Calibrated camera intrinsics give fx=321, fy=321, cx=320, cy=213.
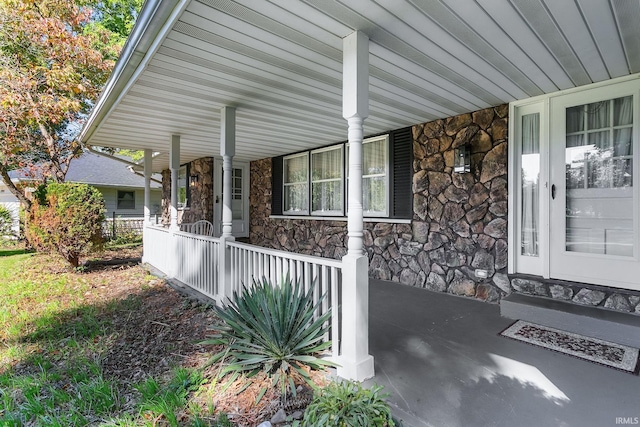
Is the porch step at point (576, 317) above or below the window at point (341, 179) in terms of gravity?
below

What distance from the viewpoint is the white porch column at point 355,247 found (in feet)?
7.16

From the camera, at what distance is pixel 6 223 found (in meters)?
11.0

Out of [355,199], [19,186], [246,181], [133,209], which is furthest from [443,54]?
[133,209]

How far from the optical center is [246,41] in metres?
2.38

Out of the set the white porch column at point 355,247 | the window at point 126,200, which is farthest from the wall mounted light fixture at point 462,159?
the window at point 126,200

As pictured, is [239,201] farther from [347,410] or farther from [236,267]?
[347,410]

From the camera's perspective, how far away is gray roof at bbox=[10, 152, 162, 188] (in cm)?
1415

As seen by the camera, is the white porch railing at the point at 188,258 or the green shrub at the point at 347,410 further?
the white porch railing at the point at 188,258

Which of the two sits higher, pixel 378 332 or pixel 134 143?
pixel 134 143

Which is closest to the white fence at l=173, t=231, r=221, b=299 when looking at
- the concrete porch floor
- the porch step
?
the concrete porch floor

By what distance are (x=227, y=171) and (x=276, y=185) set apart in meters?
3.57

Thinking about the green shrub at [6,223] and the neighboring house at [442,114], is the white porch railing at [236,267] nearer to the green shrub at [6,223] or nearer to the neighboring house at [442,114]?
the neighboring house at [442,114]

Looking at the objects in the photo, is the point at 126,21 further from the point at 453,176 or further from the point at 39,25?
the point at 453,176

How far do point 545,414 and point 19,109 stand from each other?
951cm
